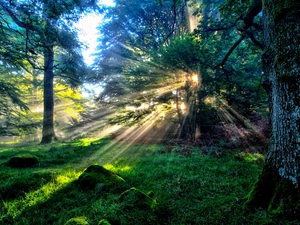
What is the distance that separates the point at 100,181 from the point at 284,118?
4.07 m

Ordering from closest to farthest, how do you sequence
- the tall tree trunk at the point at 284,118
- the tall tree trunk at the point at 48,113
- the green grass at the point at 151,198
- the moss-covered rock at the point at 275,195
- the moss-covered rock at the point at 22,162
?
the moss-covered rock at the point at 275,195 < the tall tree trunk at the point at 284,118 < the green grass at the point at 151,198 < the moss-covered rock at the point at 22,162 < the tall tree trunk at the point at 48,113

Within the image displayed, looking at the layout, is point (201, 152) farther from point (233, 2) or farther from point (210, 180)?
point (233, 2)

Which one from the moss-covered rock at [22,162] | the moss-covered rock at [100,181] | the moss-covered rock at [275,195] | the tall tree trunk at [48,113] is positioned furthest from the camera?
the tall tree trunk at [48,113]

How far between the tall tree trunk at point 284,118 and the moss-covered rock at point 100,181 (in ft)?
9.38

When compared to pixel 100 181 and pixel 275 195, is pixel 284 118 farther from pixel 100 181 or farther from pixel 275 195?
pixel 100 181

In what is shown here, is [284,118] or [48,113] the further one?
[48,113]

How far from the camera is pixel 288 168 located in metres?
2.83

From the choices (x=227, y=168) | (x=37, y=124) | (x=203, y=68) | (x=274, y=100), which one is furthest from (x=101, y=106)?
(x=274, y=100)

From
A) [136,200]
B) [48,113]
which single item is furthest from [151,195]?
[48,113]

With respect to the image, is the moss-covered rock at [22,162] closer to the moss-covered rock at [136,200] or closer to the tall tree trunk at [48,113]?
the moss-covered rock at [136,200]

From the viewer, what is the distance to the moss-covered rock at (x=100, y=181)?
13.6ft

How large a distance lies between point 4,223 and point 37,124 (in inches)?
467

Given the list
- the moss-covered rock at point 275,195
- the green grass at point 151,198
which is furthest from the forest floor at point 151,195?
the moss-covered rock at point 275,195

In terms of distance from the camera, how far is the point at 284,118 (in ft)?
9.67
